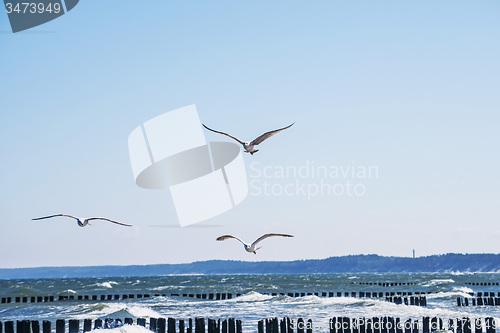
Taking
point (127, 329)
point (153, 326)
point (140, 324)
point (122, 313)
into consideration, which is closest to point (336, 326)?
point (153, 326)

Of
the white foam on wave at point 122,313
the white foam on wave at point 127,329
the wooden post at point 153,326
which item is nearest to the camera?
the white foam on wave at point 127,329

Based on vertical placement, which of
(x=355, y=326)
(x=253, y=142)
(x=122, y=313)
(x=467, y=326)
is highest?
(x=253, y=142)

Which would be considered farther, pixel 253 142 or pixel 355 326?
pixel 355 326

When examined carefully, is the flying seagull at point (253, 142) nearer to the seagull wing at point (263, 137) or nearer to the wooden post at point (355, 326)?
the seagull wing at point (263, 137)

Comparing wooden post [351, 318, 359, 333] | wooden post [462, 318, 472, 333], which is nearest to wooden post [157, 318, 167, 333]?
Result: wooden post [351, 318, 359, 333]

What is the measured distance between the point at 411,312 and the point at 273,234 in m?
17.8

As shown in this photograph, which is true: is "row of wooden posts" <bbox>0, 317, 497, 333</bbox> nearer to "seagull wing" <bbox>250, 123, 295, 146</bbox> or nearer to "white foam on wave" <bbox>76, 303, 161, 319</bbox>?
"seagull wing" <bbox>250, 123, 295, 146</bbox>

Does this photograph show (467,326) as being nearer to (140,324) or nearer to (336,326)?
(336,326)

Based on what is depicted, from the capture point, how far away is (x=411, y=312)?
33.7 metres

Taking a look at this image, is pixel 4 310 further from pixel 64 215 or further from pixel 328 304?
pixel 64 215

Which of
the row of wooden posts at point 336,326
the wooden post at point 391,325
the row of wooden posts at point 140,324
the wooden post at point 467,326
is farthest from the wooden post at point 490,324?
the row of wooden posts at point 140,324

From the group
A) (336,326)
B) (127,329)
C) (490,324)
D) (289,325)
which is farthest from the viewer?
(127,329)

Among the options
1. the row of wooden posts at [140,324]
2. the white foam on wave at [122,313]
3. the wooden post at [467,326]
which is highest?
the row of wooden posts at [140,324]

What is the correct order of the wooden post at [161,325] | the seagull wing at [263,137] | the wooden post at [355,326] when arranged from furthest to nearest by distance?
the wooden post at [161,325] → the wooden post at [355,326] → the seagull wing at [263,137]
